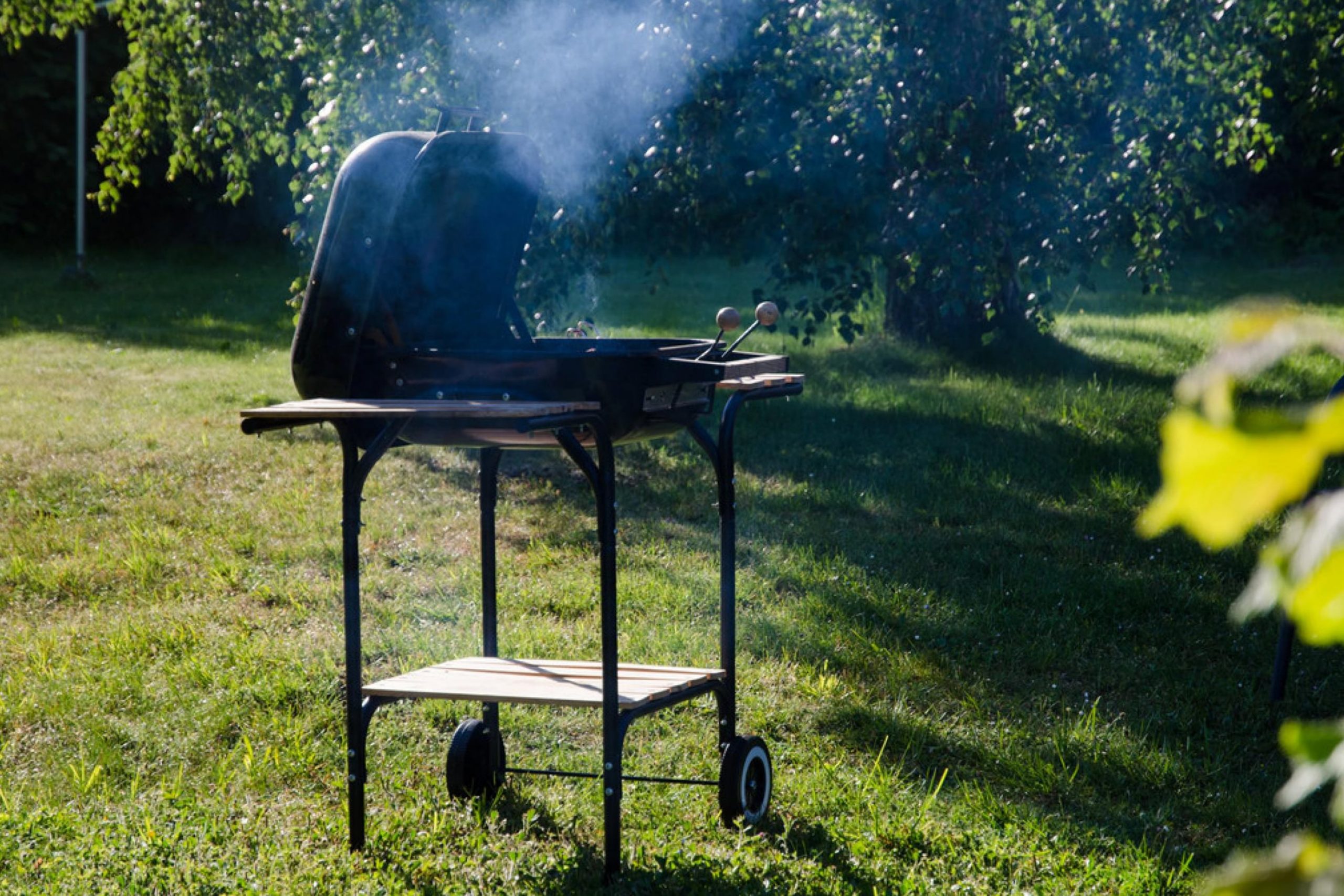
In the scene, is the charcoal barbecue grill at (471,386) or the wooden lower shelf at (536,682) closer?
the charcoal barbecue grill at (471,386)

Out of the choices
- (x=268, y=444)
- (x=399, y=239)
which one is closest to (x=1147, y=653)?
(x=399, y=239)

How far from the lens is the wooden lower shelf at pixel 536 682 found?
2.92 metres

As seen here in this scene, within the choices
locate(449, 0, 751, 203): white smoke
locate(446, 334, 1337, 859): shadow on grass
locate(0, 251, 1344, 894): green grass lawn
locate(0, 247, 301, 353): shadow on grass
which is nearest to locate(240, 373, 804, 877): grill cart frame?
locate(0, 251, 1344, 894): green grass lawn

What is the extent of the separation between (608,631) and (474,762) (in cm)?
78

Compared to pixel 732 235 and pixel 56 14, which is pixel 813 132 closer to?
pixel 732 235

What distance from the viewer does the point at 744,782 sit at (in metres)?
3.14

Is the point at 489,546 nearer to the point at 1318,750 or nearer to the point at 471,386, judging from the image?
the point at 471,386

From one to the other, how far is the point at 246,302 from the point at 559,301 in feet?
25.2

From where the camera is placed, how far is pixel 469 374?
9.20ft

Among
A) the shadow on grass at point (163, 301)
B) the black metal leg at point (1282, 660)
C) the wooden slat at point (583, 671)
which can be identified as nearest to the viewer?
the wooden slat at point (583, 671)

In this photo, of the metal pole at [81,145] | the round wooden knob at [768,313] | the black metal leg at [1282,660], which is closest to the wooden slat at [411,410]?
the round wooden knob at [768,313]

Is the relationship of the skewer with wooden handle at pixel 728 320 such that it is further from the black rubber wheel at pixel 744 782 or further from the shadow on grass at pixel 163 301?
the shadow on grass at pixel 163 301

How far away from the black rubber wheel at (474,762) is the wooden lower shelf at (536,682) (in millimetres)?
173

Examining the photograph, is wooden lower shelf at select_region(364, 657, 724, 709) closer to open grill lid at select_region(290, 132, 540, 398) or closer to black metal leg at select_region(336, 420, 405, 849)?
black metal leg at select_region(336, 420, 405, 849)
